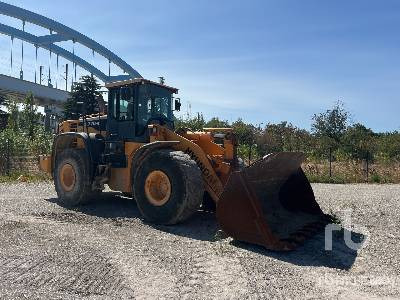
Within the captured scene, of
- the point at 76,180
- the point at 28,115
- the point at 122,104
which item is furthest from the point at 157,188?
the point at 28,115

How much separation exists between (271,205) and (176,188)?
1.67 meters

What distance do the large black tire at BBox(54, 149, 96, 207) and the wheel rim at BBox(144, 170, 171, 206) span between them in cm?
213

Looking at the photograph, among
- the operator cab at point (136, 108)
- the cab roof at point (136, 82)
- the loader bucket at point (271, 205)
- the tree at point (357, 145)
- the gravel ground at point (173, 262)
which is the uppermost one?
the cab roof at point (136, 82)

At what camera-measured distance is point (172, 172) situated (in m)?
8.21

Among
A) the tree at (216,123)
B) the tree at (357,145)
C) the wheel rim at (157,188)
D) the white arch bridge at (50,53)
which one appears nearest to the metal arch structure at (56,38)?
the white arch bridge at (50,53)

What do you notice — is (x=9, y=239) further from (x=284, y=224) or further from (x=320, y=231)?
(x=320, y=231)

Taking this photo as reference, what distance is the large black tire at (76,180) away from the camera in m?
10.2

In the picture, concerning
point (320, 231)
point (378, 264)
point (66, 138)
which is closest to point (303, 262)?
point (378, 264)

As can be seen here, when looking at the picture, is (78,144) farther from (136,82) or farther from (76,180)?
(136,82)

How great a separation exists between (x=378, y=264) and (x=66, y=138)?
7644 millimetres

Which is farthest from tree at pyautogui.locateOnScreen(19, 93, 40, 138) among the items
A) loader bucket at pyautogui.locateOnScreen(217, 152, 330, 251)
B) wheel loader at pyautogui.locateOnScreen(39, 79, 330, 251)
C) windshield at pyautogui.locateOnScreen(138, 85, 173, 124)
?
loader bucket at pyautogui.locateOnScreen(217, 152, 330, 251)

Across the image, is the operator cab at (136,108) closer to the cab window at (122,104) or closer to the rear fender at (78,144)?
the cab window at (122,104)

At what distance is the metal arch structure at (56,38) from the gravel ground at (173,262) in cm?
4146

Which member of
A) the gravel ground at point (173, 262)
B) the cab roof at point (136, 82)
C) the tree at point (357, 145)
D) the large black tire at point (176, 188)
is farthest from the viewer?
the tree at point (357, 145)
